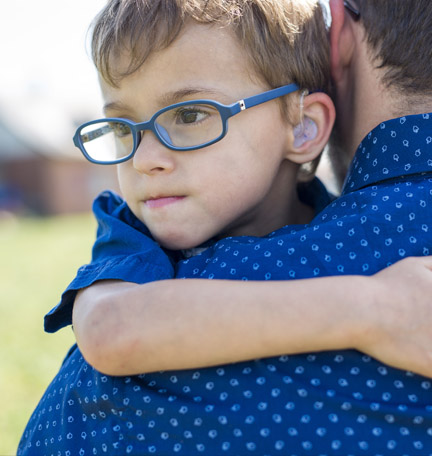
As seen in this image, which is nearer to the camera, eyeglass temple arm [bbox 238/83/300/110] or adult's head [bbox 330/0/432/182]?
adult's head [bbox 330/0/432/182]

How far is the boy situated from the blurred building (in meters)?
32.8

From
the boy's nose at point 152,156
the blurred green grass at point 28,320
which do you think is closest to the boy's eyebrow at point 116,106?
the boy's nose at point 152,156

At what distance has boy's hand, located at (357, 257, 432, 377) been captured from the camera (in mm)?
1417

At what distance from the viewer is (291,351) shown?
1445 millimetres

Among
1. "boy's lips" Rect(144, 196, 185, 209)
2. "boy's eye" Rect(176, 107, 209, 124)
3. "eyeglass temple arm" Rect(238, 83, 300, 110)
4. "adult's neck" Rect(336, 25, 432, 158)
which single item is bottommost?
"boy's lips" Rect(144, 196, 185, 209)

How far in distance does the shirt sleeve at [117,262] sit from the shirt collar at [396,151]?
65 cm

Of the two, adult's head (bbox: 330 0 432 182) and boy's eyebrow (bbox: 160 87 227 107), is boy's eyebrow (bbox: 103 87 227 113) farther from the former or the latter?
adult's head (bbox: 330 0 432 182)

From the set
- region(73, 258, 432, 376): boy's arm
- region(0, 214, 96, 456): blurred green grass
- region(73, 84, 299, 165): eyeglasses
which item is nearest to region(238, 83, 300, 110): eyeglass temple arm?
region(73, 84, 299, 165): eyeglasses

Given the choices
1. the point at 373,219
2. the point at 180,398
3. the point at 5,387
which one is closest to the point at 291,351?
the point at 180,398

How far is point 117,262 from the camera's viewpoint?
1791 mm

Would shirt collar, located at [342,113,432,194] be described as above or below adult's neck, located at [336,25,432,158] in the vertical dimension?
below

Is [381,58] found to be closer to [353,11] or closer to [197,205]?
[353,11]

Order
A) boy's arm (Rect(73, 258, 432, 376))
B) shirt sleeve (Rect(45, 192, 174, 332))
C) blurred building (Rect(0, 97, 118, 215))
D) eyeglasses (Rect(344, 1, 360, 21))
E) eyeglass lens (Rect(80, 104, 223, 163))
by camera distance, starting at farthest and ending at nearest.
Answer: blurred building (Rect(0, 97, 118, 215))
eyeglasses (Rect(344, 1, 360, 21))
eyeglass lens (Rect(80, 104, 223, 163))
shirt sleeve (Rect(45, 192, 174, 332))
boy's arm (Rect(73, 258, 432, 376))

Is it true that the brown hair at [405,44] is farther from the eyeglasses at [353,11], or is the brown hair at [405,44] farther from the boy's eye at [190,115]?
the boy's eye at [190,115]
